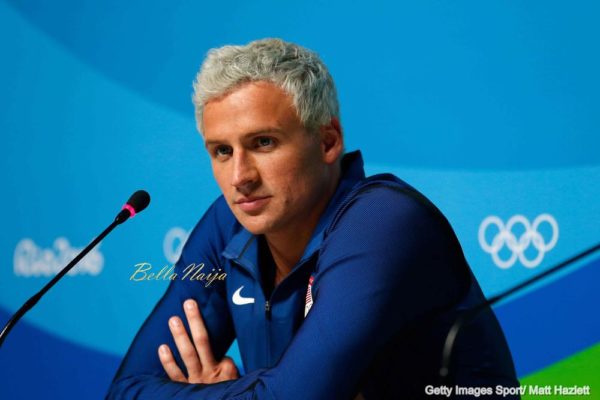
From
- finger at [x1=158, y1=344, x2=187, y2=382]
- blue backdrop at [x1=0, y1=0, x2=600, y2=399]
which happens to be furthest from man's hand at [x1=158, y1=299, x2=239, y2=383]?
blue backdrop at [x1=0, y1=0, x2=600, y2=399]

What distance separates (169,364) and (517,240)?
1122 millimetres

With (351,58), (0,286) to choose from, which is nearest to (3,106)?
(0,286)

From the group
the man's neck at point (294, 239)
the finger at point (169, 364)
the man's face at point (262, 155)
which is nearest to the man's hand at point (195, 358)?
the finger at point (169, 364)

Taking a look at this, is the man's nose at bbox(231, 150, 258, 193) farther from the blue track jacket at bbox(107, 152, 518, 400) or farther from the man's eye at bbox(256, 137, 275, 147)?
the blue track jacket at bbox(107, 152, 518, 400)

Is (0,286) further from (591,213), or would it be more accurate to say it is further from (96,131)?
(591,213)

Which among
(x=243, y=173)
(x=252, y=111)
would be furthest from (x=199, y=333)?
(x=252, y=111)

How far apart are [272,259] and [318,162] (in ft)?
0.95

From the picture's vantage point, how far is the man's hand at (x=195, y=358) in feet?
6.82

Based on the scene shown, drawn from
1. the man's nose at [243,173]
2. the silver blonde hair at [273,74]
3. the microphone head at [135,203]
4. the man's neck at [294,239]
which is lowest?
the man's neck at [294,239]

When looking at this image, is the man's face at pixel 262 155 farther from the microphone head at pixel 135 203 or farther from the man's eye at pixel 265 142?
the microphone head at pixel 135 203

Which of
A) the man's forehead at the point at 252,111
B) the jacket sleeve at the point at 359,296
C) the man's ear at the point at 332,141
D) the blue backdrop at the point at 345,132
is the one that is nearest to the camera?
the jacket sleeve at the point at 359,296

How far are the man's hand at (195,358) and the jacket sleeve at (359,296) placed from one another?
0.78ft

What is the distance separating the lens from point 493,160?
2693 mm

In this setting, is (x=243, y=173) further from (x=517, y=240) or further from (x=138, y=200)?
(x=517, y=240)
